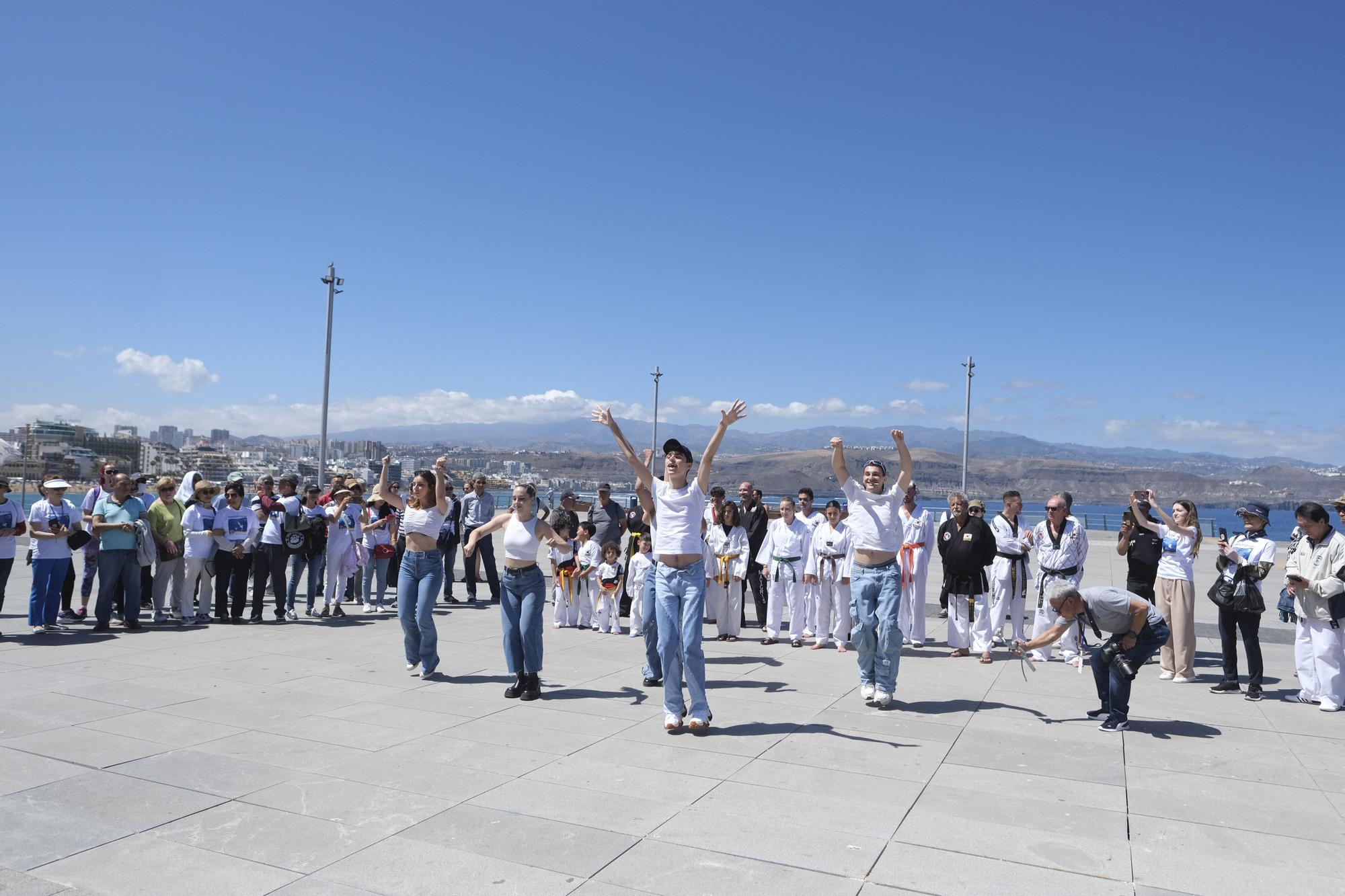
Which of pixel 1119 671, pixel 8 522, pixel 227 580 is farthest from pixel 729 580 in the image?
pixel 8 522

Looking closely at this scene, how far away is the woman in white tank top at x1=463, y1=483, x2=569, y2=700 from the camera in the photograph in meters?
7.29

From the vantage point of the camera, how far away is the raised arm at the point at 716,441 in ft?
21.6

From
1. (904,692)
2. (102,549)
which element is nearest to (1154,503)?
(904,692)

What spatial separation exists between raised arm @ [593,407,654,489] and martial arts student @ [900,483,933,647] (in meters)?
4.05

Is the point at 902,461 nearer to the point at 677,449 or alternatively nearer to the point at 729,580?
the point at 677,449

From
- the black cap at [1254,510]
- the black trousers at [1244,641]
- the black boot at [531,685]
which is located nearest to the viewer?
the black boot at [531,685]

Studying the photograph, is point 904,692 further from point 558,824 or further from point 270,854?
point 270,854

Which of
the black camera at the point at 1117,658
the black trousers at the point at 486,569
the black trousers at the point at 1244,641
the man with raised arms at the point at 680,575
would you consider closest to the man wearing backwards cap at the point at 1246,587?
the black trousers at the point at 1244,641

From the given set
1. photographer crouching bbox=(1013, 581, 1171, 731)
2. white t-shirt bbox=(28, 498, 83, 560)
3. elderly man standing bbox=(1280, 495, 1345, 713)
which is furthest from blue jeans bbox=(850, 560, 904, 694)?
white t-shirt bbox=(28, 498, 83, 560)

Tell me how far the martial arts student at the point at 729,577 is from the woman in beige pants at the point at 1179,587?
4438 millimetres

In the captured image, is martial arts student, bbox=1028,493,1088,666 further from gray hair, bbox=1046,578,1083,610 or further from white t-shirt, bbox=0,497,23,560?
white t-shirt, bbox=0,497,23,560

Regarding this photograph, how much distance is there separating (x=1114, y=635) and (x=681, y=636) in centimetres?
325

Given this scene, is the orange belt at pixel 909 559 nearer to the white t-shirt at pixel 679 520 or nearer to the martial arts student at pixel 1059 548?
the martial arts student at pixel 1059 548

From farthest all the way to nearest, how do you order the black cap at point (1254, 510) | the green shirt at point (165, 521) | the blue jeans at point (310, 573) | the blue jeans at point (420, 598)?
the blue jeans at point (310, 573)
the green shirt at point (165, 521)
the blue jeans at point (420, 598)
the black cap at point (1254, 510)
